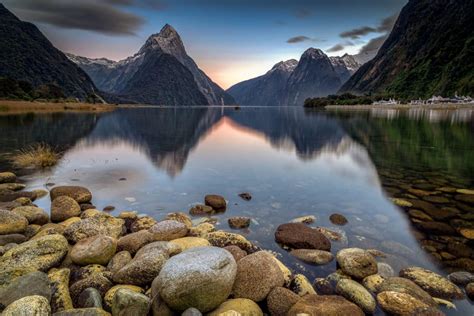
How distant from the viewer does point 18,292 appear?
6.56 meters

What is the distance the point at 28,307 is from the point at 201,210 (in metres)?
9.15

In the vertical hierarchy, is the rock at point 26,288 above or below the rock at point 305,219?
above

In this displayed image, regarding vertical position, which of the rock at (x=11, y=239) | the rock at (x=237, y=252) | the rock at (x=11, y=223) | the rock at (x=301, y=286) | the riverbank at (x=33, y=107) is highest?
the riverbank at (x=33, y=107)

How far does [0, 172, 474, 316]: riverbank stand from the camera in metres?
6.58

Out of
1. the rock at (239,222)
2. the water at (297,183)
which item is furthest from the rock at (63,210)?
the rock at (239,222)

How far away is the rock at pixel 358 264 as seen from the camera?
9047mm

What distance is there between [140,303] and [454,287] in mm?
8546

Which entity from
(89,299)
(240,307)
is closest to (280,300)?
(240,307)

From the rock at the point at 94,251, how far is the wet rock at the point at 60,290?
0.62 m

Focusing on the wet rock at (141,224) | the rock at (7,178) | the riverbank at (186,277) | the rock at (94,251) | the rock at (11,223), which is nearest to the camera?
the riverbank at (186,277)

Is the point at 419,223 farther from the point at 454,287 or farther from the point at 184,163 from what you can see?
the point at 184,163

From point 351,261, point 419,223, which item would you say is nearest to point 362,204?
point 419,223

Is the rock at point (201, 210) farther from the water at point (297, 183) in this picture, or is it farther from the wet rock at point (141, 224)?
the wet rock at point (141, 224)

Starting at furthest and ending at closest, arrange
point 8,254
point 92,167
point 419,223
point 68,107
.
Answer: point 68,107, point 92,167, point 419,223, point 8,254
